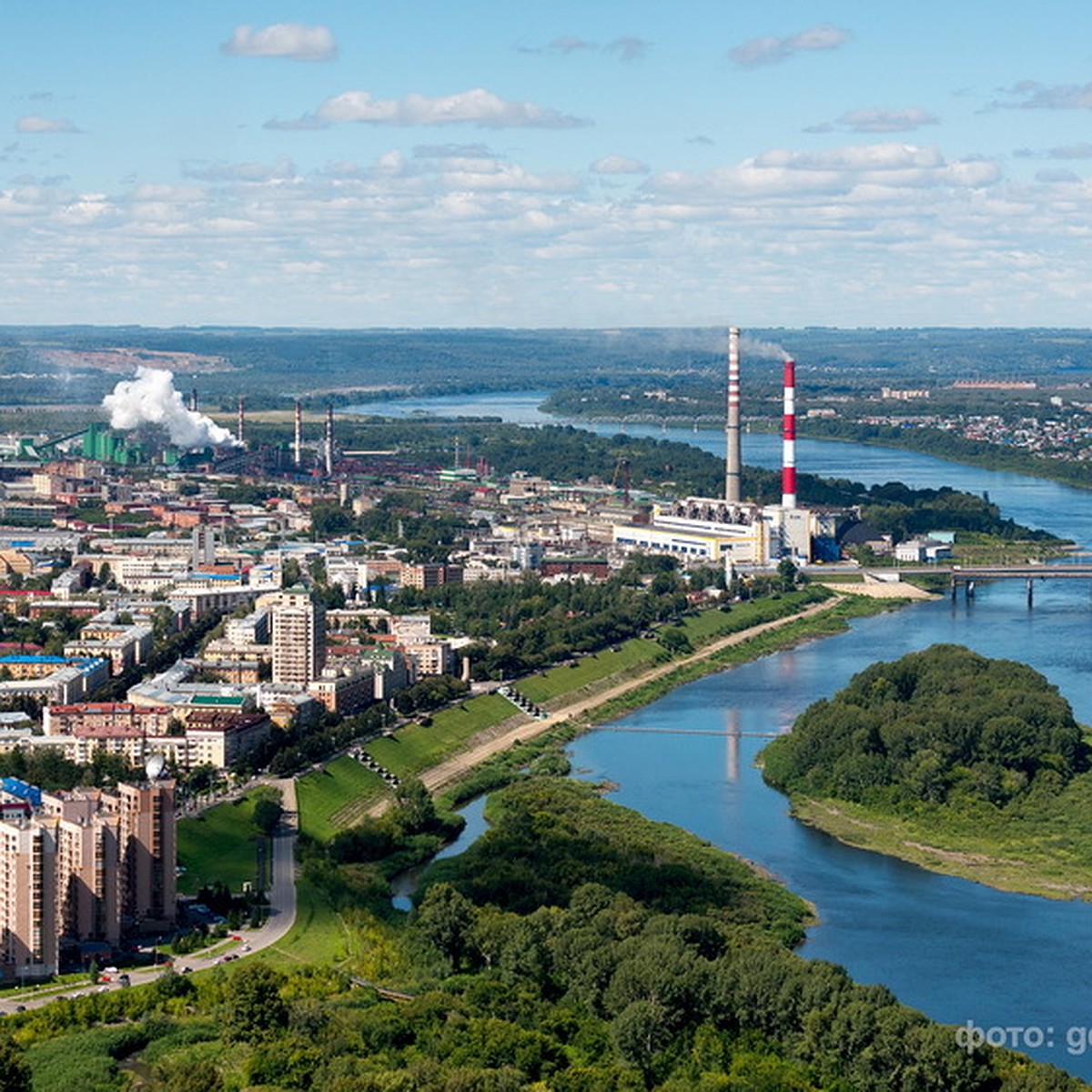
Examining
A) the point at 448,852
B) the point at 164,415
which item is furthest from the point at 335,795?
the point at 164,415

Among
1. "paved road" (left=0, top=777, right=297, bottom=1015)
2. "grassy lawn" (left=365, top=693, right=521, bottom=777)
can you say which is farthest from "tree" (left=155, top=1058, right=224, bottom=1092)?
"grassy lawn" (left=365, top=693, right=521, bottom=777)

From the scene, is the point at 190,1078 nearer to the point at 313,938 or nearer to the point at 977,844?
the point at 313,938

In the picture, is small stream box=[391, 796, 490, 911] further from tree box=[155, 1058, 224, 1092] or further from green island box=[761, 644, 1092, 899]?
tree box=[155, 1058, 224, 1092]

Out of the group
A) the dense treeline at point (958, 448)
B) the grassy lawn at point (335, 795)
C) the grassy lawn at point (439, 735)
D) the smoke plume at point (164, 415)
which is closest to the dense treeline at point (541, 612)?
the grassy lawn at point (439, 735)

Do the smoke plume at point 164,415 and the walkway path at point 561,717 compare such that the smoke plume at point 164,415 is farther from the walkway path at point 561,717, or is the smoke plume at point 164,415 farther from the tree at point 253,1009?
the tree at point 253,1009

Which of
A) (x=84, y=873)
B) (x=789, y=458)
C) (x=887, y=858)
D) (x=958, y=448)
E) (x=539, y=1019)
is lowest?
(x=887, y=858)
